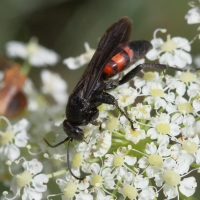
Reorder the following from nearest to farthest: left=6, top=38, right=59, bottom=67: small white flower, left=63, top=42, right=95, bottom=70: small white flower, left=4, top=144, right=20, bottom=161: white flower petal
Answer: left=4, top=144, right=20, bottom=161: white flower petal, left=63, top=42, right=95, bottom=70: small white flower, left=6, top=38, right=59, bottom=67: small white flower

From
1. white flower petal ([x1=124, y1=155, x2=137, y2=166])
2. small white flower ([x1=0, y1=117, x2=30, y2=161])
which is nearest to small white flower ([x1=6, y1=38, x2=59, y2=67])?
small white flower ([x1=0, y1=117, x2=30, y2=161])

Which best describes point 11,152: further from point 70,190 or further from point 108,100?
point 108,100

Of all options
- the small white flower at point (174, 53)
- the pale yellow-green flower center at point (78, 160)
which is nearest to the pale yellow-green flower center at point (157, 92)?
the small white flower at point (174, 53)

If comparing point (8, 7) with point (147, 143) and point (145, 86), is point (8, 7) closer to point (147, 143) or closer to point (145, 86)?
point (145, 86)


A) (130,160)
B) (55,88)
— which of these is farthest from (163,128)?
(55,88)

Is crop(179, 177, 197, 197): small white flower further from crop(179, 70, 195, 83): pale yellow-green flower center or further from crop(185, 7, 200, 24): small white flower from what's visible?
crop(185, 7, 200, 24): small white flower

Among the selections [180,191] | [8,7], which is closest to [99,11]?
[8,7]
